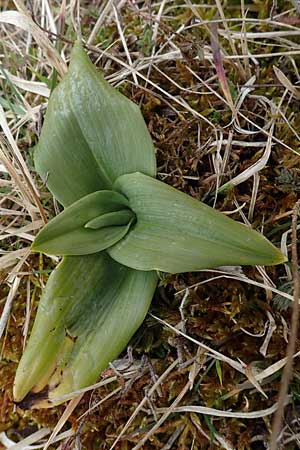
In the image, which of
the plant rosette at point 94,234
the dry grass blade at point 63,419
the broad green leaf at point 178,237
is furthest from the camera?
the dry grass blade at point 63,419

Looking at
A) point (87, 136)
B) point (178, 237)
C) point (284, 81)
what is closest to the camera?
point (178, 237)

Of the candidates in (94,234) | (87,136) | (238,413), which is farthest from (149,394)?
(87,136)

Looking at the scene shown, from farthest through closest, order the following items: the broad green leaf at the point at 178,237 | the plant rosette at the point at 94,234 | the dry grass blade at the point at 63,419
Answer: the dry grass blade at the point at 63,419 → the plant rosette at the point at 94,234 → the broad green leaf at the point at 178,237

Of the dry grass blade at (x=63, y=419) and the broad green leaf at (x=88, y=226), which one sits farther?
the dry grass blade at (x=63, y=419)

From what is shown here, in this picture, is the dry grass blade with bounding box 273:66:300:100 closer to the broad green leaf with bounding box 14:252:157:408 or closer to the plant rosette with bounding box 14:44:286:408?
the plant rosette with bounding box 14:44:286:408

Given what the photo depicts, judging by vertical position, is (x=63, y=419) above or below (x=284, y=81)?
below

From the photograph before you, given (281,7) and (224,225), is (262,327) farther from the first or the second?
(281,7)

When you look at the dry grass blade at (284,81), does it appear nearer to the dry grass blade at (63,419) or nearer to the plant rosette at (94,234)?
the plant rosette at (94,234)

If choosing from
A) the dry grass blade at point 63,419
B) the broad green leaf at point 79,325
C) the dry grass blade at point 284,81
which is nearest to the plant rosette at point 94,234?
the broad green leaf at point 79,325

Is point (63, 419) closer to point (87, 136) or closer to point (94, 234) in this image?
point (94, 234)
